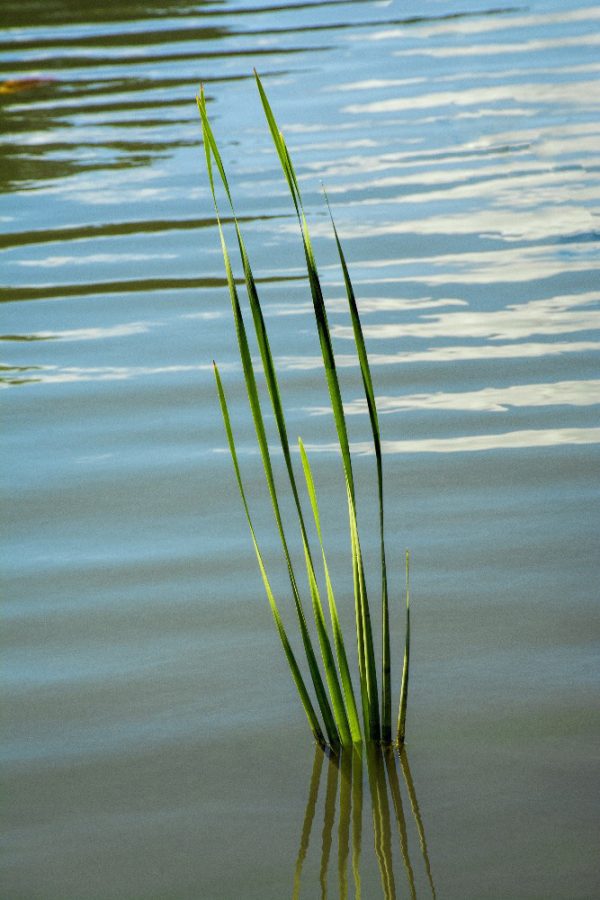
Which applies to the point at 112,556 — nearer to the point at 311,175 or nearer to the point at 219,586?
the point at 219,586

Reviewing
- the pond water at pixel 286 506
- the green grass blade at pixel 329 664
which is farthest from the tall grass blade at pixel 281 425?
the pond water at pixel 286 506

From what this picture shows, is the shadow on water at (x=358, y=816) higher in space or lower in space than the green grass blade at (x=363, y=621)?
lower

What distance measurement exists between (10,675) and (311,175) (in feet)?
7.10

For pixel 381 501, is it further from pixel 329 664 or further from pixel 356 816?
pixel 356 816

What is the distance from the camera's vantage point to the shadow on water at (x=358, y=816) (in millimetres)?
1113

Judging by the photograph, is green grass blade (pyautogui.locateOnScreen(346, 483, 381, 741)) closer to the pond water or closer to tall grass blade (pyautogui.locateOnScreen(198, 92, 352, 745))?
tall grass blade (pyautogui.locateOnScreen(198, 92, 352, 745))

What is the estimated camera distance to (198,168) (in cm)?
359

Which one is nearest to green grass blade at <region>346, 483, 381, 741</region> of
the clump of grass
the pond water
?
the clump of grass

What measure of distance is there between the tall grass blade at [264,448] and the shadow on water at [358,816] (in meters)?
0.03

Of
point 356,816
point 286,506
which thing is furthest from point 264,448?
point 286,506

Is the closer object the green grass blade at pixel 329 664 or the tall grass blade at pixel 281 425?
the tall grass blade at pixel 281 425

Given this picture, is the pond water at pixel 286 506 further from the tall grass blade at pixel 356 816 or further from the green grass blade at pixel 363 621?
the green grass blade at pixel 363 621

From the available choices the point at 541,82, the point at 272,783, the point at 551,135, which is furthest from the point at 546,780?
the point at 541,82

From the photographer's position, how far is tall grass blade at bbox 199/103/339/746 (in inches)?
41.3
